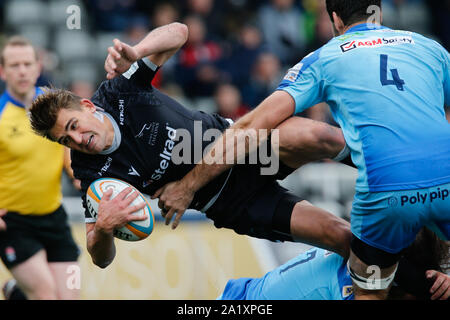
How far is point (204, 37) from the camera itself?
38.0 feet

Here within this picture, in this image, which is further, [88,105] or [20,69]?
[20,69]

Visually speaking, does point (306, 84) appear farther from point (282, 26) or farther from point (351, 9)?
point (282, 26)

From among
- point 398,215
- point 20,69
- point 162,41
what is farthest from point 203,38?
point 398,215

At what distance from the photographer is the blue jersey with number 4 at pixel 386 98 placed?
4.48m

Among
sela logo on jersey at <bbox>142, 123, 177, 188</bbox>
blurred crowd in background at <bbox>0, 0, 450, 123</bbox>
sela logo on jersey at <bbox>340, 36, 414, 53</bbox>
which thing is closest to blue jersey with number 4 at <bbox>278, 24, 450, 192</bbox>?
sela logo on jersey at <bbox>340, 36, 414, 53</bbox>

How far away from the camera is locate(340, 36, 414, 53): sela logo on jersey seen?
15.4ft

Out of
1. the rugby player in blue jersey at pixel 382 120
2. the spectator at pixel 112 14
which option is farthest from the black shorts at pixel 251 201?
the spectator at pixel 112 14

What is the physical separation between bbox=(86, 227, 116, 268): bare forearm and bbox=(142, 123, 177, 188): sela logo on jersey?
1.79 ft

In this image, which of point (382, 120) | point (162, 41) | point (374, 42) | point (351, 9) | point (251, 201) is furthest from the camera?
point (251, 201)

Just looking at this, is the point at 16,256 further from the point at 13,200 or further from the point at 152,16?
the point at 152,16

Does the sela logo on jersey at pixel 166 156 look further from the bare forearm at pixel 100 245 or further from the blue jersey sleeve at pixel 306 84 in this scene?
the blue jersey sleeve at pixel 306 84

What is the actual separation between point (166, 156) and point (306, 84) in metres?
1.20

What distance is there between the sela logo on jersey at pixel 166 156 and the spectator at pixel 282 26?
6851 millimetres

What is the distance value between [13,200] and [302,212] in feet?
10.6
